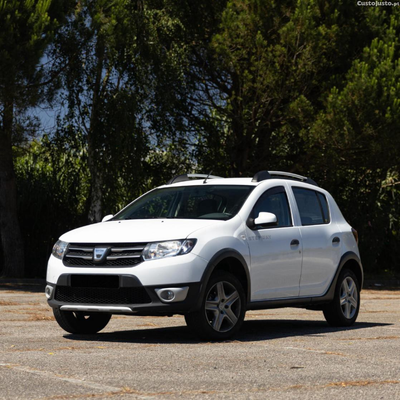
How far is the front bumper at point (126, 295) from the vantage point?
8.41m

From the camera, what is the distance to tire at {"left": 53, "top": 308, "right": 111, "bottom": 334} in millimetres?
9344

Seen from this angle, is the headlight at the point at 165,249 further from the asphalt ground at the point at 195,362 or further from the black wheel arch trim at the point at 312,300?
the black wheel arch trim at the point at 312,300

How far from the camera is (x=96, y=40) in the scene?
2133cm

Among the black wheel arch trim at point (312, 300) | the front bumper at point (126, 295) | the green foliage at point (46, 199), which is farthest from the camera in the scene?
the green foliage at point (46, 199)

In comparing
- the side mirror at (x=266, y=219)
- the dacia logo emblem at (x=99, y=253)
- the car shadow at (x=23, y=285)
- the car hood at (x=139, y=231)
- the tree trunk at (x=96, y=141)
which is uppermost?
the tree trunk at (x=96, y=141)

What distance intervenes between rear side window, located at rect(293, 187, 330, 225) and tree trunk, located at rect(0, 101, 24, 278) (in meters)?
12.0

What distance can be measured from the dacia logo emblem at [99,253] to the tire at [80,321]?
827 millimetres

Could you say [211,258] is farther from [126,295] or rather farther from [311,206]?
[311,206]

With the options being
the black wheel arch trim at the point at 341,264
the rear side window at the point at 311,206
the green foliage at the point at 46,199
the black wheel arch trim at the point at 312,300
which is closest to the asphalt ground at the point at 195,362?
the black wheel arch trim at the point at 312,300

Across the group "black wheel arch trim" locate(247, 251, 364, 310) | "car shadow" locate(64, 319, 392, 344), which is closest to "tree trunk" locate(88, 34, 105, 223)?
"car shadow" locate(64, 319, 392, 344)

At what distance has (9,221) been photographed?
22.0 meters

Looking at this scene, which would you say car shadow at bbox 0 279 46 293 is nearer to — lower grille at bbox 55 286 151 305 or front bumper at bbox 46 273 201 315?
lower grille at bbox 55 286 151 305

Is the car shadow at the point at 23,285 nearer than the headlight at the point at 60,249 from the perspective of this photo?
No

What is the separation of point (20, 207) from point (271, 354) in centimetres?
1625
